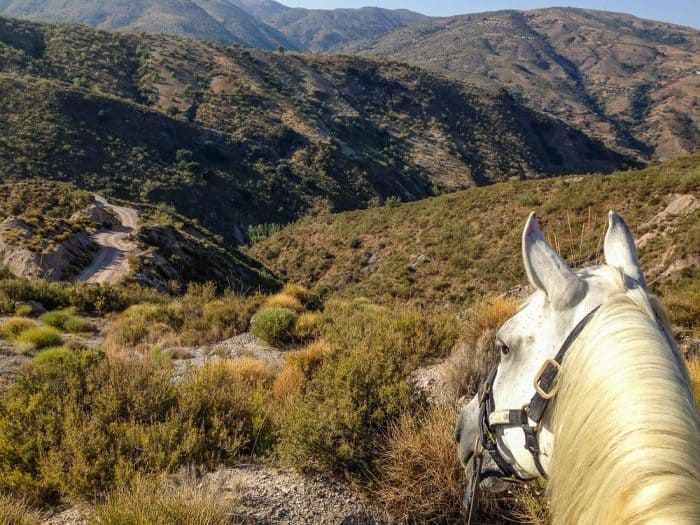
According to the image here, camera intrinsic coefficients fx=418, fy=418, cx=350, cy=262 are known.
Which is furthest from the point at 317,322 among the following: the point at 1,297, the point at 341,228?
the point at 341,228

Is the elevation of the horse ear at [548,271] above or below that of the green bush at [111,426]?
above

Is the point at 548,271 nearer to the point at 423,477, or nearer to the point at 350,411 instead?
the point at 423,477

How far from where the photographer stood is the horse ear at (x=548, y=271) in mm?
1597

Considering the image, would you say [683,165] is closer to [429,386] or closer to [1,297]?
[429,386]

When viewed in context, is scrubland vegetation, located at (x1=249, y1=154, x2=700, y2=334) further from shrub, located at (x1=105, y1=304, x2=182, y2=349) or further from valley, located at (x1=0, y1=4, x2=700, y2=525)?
shrub, located at (x1=105, y1=304, x2=182, y2=349)

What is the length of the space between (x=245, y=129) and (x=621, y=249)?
60.1m

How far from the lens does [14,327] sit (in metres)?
8.34

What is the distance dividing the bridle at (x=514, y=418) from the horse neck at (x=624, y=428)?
0.16ft

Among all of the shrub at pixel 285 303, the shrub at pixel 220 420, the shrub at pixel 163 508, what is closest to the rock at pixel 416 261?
the shrub at pixel 285 303

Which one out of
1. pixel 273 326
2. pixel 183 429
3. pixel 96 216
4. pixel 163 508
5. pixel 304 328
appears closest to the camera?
pixel 163 508

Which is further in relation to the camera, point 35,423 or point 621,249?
point 35,423

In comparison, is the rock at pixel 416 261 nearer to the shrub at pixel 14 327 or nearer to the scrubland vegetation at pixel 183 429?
the shrub at pixel 14 327

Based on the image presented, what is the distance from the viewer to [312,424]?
11.4 ft

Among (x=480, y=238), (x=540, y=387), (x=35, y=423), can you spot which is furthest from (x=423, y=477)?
(x=480, y=238)
